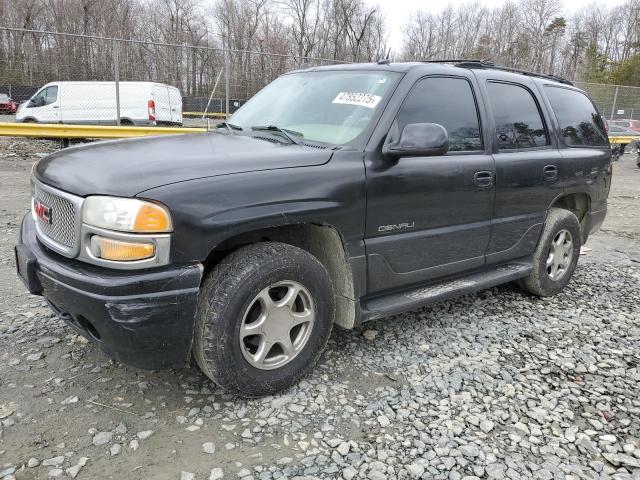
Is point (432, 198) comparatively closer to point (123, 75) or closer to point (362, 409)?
point (362, 409)

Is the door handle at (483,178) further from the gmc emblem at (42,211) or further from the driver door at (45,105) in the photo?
the driver door at (45,105)

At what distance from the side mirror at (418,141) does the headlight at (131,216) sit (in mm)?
1348

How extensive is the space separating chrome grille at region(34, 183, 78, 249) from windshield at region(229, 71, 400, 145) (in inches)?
55.2

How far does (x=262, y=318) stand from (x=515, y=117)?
2.62 metres

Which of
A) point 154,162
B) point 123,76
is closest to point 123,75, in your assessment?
point 123,76

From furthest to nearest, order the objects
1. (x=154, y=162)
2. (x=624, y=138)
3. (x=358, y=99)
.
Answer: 1. (x=624, y=138)
2. (x=358, y=99)
3. (x=154, y=162)

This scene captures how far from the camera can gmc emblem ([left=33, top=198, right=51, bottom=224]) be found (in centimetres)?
271

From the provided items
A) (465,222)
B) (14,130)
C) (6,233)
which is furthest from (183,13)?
(465,222)

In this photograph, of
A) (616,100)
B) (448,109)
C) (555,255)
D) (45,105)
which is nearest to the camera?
(448,109)

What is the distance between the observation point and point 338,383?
3.02 meters

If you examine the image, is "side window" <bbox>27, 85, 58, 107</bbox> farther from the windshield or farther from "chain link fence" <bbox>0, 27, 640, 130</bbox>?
the windshield

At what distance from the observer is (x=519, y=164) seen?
391 cm

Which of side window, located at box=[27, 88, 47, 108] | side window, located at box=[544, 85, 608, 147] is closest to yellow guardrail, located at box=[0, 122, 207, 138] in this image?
side window, located at box=[27, 88, 47, 108]

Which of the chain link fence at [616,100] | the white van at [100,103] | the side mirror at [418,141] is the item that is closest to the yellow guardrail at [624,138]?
the chain link fence at [616,100]
